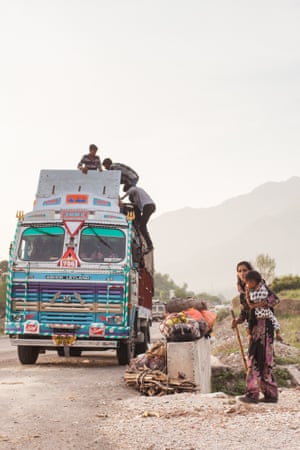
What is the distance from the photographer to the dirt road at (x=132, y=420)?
6016 millimetres

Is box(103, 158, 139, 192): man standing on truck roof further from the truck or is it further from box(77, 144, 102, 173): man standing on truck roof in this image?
the truck

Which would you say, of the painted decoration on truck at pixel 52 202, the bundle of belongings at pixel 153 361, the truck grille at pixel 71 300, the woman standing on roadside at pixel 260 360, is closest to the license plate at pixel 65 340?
the truck grille at pixel 71 300

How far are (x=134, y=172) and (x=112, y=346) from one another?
4269 millimetres

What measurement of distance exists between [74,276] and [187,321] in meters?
3.35

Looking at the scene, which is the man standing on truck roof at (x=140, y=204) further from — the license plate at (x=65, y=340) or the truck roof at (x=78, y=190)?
the license plate at (x=65, y=340)

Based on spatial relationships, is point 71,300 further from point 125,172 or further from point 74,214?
point 125,172

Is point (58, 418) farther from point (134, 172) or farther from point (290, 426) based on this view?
point (134, 172)

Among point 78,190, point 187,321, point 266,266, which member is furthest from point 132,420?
point 266,266

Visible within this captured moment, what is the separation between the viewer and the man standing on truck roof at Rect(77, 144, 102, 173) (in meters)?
14.6

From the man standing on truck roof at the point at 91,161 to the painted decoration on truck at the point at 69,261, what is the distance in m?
2.45

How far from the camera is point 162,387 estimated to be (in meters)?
9.10

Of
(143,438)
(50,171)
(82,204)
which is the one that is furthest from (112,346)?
(143,438)

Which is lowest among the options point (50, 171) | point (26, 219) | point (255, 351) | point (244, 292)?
point (255, 351)

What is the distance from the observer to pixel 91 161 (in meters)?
14.6
